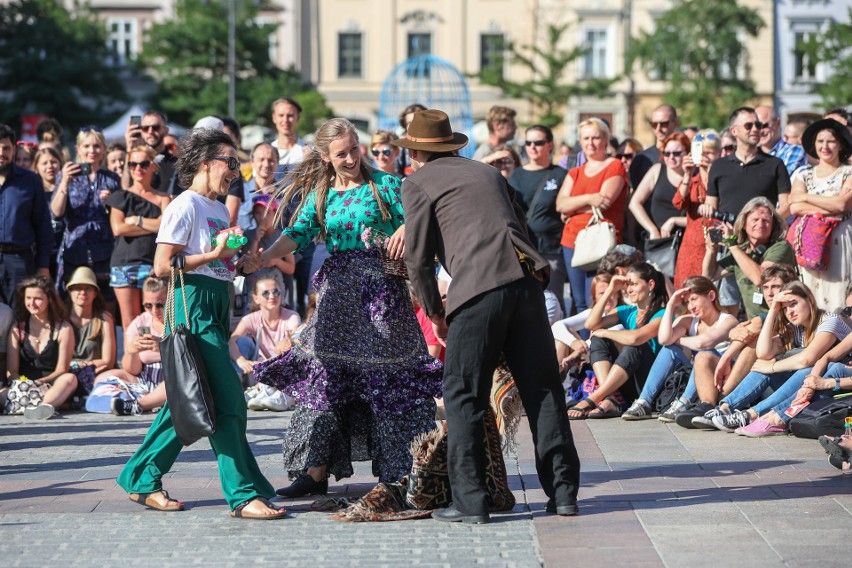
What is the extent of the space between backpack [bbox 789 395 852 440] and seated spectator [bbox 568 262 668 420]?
1543 mm

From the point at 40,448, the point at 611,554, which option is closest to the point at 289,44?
the point at 40,448

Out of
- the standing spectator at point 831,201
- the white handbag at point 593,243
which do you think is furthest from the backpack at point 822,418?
the white handbag at point 593,243

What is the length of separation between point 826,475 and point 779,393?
157 centimetres

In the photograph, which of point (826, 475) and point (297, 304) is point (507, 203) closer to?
point (826, 475)

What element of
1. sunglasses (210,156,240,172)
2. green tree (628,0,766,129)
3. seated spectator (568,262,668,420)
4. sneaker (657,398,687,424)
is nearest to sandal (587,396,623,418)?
seated spectator (568,262,668,420)

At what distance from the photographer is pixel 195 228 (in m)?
6.36

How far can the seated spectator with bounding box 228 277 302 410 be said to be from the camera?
10789 mm

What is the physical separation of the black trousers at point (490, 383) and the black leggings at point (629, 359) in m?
3.47

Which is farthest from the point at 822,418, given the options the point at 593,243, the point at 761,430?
the point at 593,243

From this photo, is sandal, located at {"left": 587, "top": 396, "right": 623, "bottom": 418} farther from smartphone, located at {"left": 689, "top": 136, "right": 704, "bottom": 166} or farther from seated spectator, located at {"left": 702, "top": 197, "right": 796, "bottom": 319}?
smartphone, located at {"left": 689, "top": 136, "right": 704, "bottom": 166}

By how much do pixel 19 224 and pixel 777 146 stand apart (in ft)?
21.9

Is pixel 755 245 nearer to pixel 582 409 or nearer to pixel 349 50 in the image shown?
pixel 582 409

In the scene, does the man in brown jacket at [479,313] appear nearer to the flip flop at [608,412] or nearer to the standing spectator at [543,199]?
the flip flop at [608,412]

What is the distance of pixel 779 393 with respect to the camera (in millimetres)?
8688
